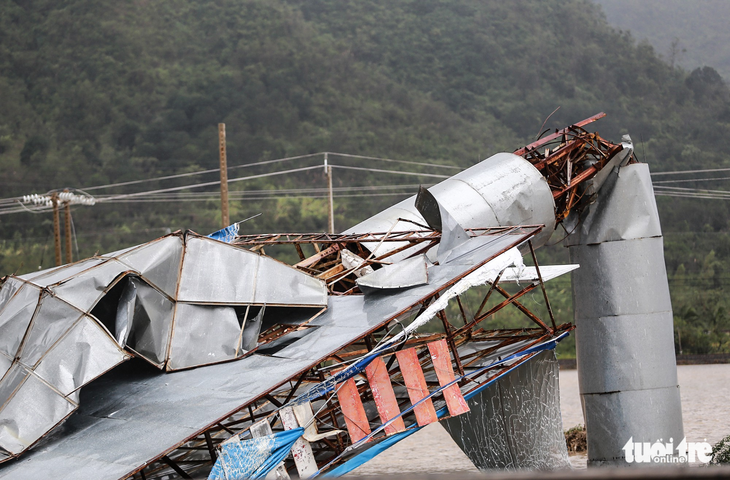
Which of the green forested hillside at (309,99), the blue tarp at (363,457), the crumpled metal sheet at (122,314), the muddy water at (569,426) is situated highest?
the green forested hillside at (309,99)

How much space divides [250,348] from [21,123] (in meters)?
54.6

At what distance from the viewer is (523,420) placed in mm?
12648

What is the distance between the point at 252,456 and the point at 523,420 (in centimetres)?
583

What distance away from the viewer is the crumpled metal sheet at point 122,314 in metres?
8.60

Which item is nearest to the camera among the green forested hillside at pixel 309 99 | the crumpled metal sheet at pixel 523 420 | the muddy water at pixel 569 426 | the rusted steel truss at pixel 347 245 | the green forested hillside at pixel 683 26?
the rusted steel truss at pixel 347 245

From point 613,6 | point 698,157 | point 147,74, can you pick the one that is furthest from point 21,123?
point 613,6

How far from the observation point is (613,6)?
117 m

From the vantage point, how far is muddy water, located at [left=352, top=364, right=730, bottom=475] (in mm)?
16828

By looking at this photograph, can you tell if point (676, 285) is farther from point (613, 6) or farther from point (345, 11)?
point (613, 6)

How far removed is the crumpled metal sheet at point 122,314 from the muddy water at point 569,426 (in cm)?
506

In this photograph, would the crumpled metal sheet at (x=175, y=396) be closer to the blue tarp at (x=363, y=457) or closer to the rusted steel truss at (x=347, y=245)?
the rusted steel truss at (x=347, y=245)

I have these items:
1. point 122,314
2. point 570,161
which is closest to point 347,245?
point 570,161

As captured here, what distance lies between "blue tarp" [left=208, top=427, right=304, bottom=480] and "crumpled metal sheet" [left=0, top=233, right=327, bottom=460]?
1.66 m

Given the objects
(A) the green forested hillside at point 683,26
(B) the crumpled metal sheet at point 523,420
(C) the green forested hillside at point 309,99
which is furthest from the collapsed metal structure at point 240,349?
(A) the green forested hillside at point 683,26
